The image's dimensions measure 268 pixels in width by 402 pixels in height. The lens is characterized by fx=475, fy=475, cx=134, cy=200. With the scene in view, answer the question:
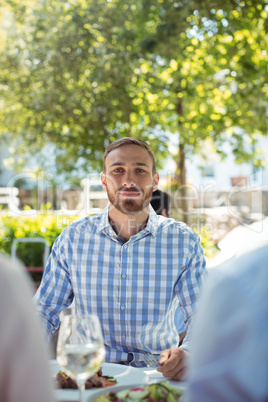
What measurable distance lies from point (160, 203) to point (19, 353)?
351cm

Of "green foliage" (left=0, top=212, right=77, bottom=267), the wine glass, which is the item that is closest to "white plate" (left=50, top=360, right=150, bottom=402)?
the wine glass

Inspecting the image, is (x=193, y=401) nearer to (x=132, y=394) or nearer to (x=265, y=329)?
(x=265, y=329)

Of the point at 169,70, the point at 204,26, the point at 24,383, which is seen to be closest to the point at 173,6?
the point at 204,26

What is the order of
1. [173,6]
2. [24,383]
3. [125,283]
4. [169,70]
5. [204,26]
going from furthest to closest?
[169,70] < [204,26] < [173,6] < [125,283] < [24,383]

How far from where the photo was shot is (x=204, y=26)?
6230mm

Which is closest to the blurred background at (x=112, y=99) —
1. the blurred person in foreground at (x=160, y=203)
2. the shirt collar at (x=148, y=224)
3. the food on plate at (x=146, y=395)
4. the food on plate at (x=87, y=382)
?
the blurred person in foreground at (x=160, y=203)

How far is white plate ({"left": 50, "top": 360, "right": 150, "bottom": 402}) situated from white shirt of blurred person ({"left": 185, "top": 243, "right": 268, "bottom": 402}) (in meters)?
0.53

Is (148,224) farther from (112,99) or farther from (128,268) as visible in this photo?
(112,99)

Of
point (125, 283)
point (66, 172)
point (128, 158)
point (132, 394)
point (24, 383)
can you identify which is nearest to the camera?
point (24, 383)

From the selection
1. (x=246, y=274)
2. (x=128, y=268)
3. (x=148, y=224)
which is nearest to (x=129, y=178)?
(x=148, y=224)

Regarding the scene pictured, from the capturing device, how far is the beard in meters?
2.23

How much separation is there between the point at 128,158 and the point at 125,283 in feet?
1.95

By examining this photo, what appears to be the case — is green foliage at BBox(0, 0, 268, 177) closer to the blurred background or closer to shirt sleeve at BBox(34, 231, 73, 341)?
the blurred background

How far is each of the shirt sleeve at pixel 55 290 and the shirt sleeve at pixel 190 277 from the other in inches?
20.1
